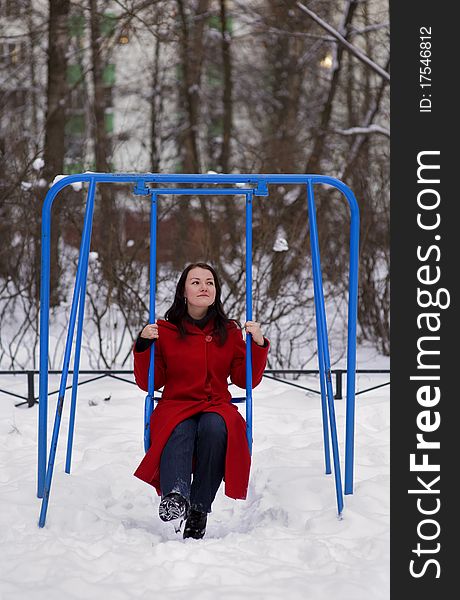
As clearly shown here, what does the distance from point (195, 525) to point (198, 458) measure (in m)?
0.27

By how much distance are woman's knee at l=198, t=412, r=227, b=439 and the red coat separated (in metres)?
0.02

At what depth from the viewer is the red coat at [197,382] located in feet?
10.5

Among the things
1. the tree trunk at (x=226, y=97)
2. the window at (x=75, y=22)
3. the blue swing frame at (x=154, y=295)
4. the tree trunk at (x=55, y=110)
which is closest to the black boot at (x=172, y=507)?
the blue swing frame at (x=154, y=295)

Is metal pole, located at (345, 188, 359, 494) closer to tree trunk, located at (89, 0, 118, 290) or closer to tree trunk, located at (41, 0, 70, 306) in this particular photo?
tree trunk, located at (89, 0, 118, 290)

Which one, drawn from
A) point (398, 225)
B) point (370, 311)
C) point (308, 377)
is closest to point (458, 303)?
point (398, 225)

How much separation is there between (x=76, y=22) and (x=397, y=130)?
5.26m

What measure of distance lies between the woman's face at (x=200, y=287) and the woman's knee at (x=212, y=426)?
51cm

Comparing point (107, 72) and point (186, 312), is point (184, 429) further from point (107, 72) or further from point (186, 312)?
point (107, 72)

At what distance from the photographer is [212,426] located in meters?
3.23

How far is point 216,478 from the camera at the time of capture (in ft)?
10.5

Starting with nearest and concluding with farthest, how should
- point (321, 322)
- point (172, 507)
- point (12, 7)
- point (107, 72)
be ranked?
point (172, 507)
point (321, 322)
point (12, 7)
point (107, 72)

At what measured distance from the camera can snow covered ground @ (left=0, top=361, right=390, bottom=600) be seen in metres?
2.67

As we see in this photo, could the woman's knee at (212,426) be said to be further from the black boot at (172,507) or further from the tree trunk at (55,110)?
the tree trunk at (55,110)

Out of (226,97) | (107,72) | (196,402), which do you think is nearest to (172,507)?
(196,402)
